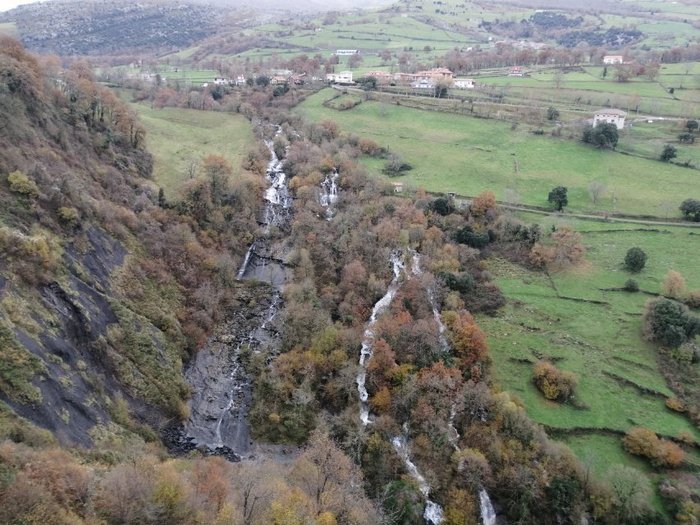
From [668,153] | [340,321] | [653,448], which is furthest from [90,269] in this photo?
[668,153]

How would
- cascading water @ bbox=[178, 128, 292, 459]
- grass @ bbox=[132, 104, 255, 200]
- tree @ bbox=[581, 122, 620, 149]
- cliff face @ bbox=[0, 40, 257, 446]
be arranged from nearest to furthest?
cliff face @ bbox=[0, 40, 257, 446] → cascading water @ bbox=[178, 128, 292, 459] → grass @ bbox=[132, 104, 255, 200] → tree @ bbox=[581, 122, 620, 149]

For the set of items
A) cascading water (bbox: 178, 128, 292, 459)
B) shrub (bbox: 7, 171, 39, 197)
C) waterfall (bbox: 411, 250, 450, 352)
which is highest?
shrub (bbox: 7, 171, 39, 197)

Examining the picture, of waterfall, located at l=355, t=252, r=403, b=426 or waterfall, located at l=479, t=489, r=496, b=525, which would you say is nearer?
waterfall, located at l=479, t=489, r=496, b=525

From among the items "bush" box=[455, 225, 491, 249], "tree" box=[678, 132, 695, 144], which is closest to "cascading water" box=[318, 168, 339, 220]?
"bush" box=[455, 225, 491, 249]

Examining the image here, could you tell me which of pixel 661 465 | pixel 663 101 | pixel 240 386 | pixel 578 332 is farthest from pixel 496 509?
pixel 663 101

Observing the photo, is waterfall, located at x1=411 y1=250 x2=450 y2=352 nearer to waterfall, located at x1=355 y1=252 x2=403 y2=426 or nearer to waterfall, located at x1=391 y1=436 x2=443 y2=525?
waterfall, located at x1=355 y1=252 x2=403 y2=426

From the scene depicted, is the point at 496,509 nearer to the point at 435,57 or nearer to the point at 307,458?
the point at 307,458
